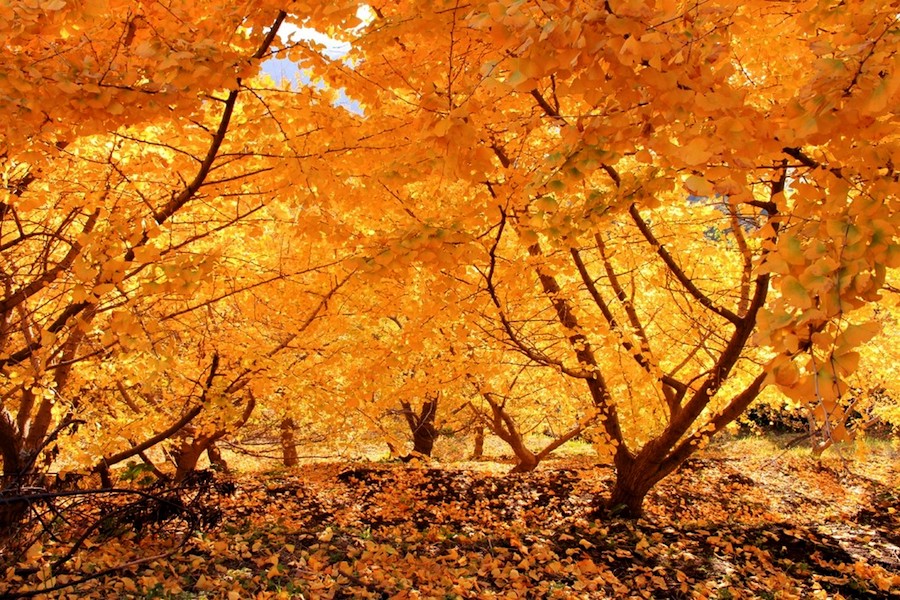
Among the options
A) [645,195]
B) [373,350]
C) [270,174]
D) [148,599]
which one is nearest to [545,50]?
[645,195]

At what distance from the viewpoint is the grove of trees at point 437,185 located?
152 centimetres

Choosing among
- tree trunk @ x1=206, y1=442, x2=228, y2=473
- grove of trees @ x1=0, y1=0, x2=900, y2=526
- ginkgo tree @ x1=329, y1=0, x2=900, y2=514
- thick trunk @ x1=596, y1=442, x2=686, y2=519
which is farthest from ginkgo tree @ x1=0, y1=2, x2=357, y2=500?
tree trunk @ x1=206, y1=442, x2=228, y2=473

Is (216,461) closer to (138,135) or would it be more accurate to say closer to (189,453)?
(189,453)

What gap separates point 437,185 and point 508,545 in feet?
10.7

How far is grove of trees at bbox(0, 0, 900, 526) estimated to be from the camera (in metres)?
1.52

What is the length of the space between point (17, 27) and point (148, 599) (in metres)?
2.99

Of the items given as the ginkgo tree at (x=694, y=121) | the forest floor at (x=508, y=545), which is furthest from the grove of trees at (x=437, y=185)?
the forest floor at (x=508, y=545)

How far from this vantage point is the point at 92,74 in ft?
7.72

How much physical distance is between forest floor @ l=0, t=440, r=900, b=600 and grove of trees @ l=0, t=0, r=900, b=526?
0.99 m

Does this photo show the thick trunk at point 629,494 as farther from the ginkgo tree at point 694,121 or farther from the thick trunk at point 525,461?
the thick trunk at point 525,461

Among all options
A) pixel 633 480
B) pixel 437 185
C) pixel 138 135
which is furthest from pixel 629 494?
pixel 138 135

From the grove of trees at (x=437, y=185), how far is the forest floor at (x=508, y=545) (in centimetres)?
99

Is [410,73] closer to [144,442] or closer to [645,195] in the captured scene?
[645,195]

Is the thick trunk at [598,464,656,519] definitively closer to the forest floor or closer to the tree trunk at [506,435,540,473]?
the forest floor
